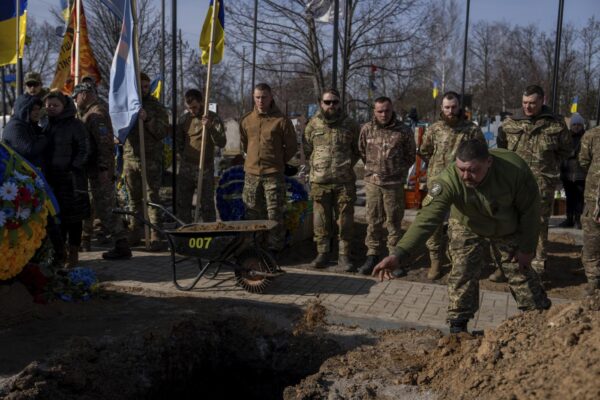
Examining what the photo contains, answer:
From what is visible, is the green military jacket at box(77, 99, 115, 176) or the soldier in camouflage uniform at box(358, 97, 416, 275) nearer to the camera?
the soldier in camouflage uniform at box(358, 97, 416, 275)

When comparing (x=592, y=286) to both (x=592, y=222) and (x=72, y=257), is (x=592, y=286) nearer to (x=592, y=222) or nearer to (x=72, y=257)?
(x=592, y=222)

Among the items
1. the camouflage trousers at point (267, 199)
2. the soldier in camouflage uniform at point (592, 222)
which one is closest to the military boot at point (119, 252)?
the camouflage trousers at point (267, 199)

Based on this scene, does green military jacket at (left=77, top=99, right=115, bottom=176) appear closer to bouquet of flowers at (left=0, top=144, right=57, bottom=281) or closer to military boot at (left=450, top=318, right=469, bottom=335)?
bouquet of flowers at (left=0, top=144, right=57, bottom=281)

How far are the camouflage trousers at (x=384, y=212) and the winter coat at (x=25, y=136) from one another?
356cm

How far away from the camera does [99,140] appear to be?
6605 millimetres

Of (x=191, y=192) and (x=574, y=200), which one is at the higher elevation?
(x=191, y=192)

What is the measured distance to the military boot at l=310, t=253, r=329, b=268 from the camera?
6.84 meters

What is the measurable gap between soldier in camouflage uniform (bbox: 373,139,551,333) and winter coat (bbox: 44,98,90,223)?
3.90 meters

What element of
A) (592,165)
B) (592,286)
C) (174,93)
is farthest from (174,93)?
(592,286)

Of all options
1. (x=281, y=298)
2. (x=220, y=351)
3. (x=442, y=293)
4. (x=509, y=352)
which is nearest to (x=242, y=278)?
(x=281, y=298)

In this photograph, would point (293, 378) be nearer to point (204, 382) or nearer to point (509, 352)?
point (204, 382)

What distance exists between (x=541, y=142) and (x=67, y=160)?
500 centimetres

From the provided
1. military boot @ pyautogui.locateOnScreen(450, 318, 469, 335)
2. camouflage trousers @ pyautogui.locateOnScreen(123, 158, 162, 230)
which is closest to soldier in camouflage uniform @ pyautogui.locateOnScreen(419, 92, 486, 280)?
military boot @ pyautogui.locateOnScreen(450, 318, 469, 335)

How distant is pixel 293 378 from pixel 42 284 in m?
2.59
